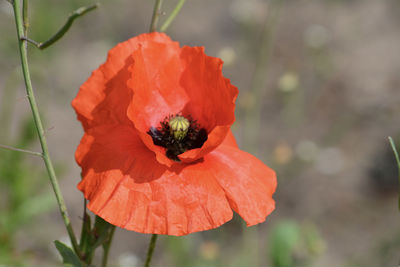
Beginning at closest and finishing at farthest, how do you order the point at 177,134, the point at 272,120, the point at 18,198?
the point at 177,134 < the point at 18,198 < the point at 272,120

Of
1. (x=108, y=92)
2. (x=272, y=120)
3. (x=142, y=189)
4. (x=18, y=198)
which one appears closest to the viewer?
(x=142, y=189)

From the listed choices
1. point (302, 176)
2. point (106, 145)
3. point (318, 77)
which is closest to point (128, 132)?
point (106, 145)

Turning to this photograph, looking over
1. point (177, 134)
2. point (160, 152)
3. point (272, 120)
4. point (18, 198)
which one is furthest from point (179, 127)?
point (272, 120)

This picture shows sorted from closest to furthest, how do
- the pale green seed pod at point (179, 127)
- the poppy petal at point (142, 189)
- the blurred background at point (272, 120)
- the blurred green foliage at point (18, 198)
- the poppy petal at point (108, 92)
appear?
1. the poppy petal at point (142, 189)
2. the poppy petal at point (108, 92)
3. the pale green seed pod at point (179, 127)
4. the blurred green foliage at point (18, 198)
5. the blurred background at point (272, 120)

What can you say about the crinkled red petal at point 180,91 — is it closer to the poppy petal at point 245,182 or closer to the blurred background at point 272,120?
the poppy petal at point 245,182

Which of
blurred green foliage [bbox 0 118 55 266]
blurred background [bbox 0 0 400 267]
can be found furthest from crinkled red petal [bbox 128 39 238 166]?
blurred green foliage [bbox 0 118 55 266]

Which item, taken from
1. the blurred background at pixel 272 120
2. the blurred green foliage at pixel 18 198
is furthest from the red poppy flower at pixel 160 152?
the blurred green foliage at pixel 18 198

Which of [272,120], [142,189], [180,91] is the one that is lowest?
[272,120]

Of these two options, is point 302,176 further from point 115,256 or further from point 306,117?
point 115,256

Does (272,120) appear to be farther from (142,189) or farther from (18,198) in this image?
(142,189)

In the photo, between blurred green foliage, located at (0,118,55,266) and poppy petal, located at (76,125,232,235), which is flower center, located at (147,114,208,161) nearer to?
poppy petal, located at (76,125,232,235)
